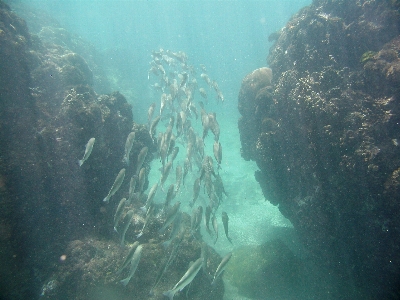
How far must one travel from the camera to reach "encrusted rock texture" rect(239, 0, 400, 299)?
16.4 feet

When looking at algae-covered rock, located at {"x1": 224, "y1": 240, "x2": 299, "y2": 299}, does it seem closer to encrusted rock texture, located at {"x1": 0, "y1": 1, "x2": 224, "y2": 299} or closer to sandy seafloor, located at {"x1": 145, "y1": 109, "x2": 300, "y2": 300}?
sandy seafloor, located at {"x1": 145, "y1": 109, "x2": 300, "y2": 300}

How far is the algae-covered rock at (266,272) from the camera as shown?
7.79 m

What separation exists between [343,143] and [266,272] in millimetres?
5874

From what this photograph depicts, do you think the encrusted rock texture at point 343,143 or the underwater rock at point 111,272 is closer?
the encrusted rock texture at point 343,143

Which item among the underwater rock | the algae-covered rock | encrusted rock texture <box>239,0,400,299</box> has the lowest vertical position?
the underwater rock

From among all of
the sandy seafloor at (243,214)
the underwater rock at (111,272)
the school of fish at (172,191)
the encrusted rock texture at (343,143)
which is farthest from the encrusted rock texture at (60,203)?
the encrusted rock texture at (343,143)

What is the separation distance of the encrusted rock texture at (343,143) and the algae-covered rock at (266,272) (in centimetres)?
138

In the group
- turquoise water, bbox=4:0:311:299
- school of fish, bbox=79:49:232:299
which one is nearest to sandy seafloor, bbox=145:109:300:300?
turquoise water, bbox=4:0:311:299

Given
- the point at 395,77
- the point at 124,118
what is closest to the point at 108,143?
the point at 124,118

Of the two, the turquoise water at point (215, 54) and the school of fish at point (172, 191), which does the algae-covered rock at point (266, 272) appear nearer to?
the turquoise water at point (215, 54)

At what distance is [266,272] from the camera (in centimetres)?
830

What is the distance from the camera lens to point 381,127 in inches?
202

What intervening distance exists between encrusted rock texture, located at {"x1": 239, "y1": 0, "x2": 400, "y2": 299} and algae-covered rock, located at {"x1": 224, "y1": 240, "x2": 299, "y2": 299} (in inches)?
54.2

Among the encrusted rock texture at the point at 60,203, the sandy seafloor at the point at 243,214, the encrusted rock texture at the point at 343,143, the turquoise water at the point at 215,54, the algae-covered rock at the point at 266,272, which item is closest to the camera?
the encrusted rock texture at the point at 343,143
